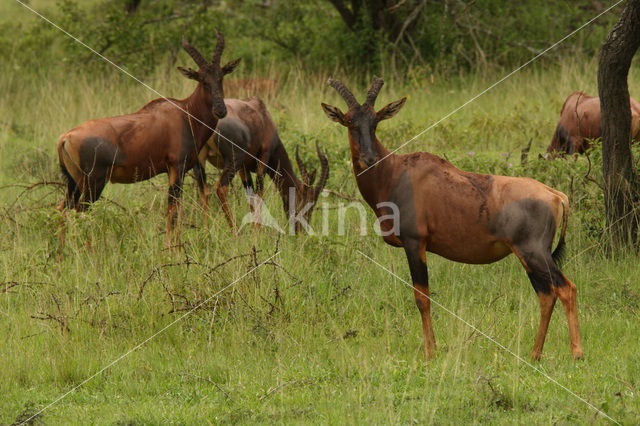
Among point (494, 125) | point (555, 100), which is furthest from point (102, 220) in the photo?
point (555, 100)

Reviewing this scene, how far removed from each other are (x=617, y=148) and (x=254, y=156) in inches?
154

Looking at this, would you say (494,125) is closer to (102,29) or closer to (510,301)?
(510,301)

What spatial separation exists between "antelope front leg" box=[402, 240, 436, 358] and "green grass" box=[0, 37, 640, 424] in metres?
0.11

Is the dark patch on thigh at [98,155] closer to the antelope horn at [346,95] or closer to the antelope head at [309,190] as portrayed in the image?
the antelope head at [309,190]

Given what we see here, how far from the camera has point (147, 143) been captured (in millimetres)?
7684

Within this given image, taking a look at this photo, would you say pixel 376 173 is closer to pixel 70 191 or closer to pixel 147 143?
pixel 147 143

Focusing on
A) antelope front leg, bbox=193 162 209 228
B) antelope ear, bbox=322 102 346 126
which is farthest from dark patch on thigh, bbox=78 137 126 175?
antelope ear, bbox=322 102 346 126

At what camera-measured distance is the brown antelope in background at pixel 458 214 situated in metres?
5.11

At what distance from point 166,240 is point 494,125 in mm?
5885

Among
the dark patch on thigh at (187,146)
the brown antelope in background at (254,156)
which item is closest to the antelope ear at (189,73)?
the dark patch on thigh at (187,146)

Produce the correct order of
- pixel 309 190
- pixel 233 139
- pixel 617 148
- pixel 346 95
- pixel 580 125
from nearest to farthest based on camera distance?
1. pixel 346 95
2. pixel 617 148
3. pixel 309 190
4. pixel 233 139
5. pixel 580 125

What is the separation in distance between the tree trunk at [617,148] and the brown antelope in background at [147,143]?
11.5 ft

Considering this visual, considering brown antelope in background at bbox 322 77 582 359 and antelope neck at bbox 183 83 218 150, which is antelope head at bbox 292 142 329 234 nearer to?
antelope neck at bbox 183 83 218 150

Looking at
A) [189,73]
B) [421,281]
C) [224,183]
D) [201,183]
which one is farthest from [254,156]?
[421,281]
